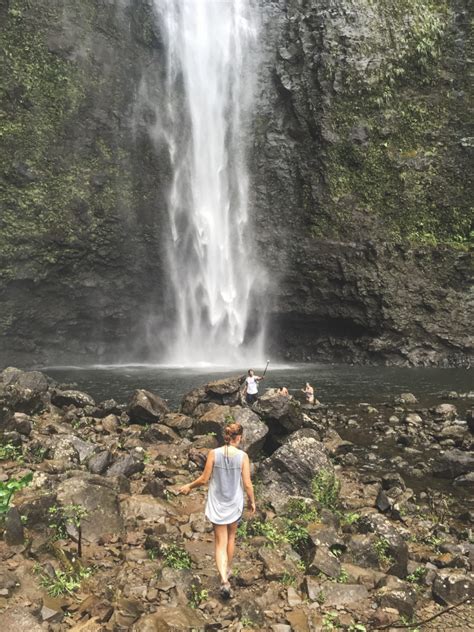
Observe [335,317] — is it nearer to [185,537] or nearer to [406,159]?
[406,159]

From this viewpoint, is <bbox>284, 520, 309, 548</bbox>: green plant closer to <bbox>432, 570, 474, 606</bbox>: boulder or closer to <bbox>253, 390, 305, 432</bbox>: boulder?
<bbox>432, 570, 474, 606</bbox>: boulder

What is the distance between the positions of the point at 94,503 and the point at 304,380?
20.0 metres

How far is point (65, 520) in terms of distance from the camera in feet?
21.2

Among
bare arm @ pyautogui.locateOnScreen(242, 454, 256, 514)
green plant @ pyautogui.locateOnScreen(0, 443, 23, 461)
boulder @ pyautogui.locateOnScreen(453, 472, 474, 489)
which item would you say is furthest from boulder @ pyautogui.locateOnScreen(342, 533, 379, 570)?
green plant @ pyautogui.locateOnScreen(0, 443, 23, 461)

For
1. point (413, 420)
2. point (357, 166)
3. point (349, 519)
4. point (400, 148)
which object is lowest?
point (349, 519)

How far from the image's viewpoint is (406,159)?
38.0 meters

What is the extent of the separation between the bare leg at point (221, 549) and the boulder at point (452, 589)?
8.73 feet

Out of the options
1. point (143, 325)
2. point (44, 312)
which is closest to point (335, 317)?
point (143, 325)

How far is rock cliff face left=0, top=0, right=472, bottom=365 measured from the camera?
33062 millimetres

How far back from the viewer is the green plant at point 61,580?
521cm

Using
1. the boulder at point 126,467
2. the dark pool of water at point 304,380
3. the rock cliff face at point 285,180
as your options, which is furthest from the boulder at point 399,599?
the rock cliff face at point 285,180

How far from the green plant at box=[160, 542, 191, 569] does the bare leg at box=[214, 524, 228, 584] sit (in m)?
0.55

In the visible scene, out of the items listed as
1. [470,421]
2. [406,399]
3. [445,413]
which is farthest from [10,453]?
[406,399]

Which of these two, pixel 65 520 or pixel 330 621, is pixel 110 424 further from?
pixel 330 621
